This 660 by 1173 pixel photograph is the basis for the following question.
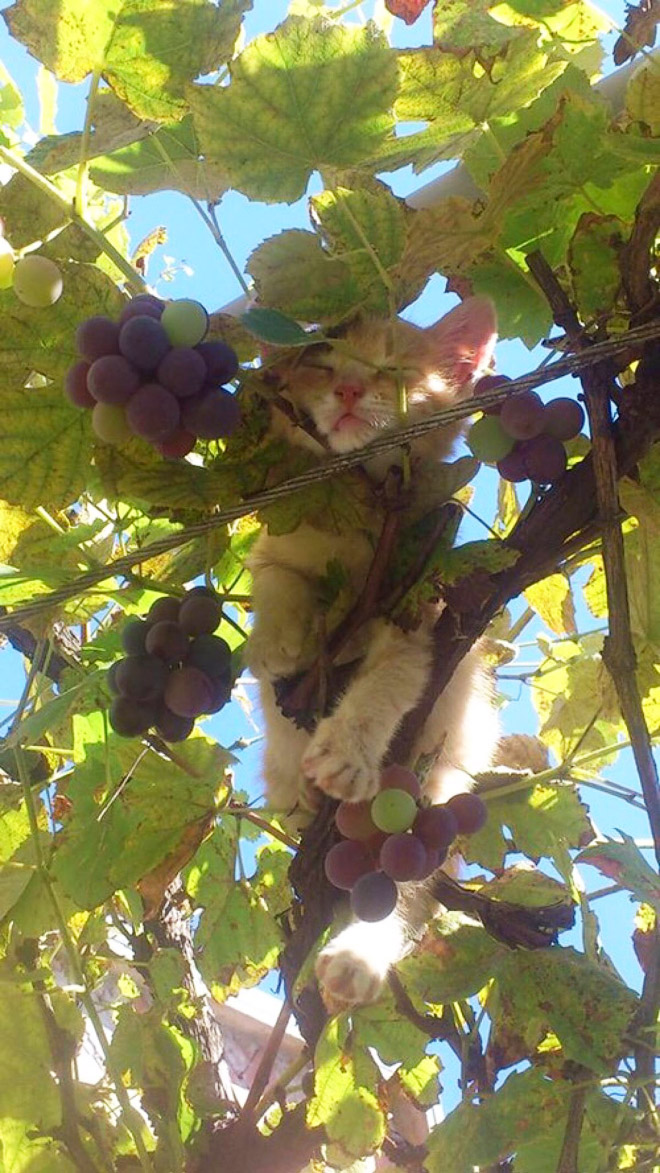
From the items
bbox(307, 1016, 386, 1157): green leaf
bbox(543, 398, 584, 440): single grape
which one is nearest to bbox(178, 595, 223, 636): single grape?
bbox(543, 398, 584, 440): single grape

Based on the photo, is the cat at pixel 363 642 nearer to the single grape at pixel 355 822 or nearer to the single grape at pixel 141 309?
the single grape at pixel 355 822

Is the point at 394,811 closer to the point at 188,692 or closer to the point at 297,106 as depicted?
the point at 188,692

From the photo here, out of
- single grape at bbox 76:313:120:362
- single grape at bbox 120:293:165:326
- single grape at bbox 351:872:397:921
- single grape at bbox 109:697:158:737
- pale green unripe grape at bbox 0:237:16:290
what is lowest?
single grape at bbox 351:872:397:921

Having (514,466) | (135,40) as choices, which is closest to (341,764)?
(514,466)

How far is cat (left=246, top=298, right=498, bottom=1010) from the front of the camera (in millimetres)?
1404

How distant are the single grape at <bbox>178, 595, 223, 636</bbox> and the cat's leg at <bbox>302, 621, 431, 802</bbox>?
267mm

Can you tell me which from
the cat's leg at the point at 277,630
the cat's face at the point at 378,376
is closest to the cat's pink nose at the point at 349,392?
the cat's face at the point at 378,376

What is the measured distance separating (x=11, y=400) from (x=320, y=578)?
0.68 metres

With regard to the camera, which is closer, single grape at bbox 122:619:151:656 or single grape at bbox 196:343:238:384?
single grape at bbox 196:343:238:384

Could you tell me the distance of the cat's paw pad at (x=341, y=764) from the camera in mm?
1319

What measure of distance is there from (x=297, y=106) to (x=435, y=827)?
801mm

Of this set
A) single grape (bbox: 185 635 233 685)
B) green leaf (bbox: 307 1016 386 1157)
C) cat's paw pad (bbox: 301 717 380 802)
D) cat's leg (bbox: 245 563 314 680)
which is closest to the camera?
single grape (bbox: 185 635 233 685)

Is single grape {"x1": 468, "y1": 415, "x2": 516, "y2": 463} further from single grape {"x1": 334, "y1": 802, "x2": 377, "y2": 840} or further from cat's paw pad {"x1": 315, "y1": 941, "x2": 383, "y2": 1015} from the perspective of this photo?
cat's paw pad {"x1": 315, "y1": 941, "x2": 383, "y2": 1015}

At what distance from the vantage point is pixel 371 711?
1488mm
